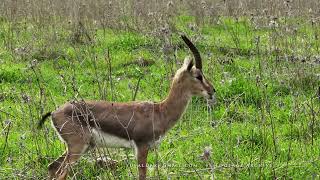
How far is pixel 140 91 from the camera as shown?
25.1ft

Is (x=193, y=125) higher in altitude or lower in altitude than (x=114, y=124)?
lower

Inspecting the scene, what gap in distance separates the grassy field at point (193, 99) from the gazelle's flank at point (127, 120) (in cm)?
19

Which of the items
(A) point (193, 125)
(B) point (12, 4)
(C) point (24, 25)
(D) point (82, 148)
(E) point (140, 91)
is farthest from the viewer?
(B) point (12, 4)

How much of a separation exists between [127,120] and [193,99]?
7.54 feet

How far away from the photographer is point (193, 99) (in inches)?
281

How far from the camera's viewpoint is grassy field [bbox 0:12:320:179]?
4.88 meters

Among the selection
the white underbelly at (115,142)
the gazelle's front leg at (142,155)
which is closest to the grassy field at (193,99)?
the gazelle's front leg at (142,155)

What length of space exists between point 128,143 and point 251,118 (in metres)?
2.02

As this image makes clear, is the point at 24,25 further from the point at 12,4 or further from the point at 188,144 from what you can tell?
the point at 188,144

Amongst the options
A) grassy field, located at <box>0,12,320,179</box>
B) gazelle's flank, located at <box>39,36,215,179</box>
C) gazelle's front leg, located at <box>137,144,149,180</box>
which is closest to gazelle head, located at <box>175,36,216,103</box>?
gazelle's flank, located at <box>39,36,215,179</box>

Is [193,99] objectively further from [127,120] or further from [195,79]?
[127,120]

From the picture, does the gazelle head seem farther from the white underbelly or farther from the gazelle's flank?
the white underbelly

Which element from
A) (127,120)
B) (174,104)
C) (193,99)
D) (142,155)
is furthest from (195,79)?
(193,99)

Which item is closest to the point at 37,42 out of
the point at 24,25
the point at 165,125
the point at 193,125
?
the point at 24,25
